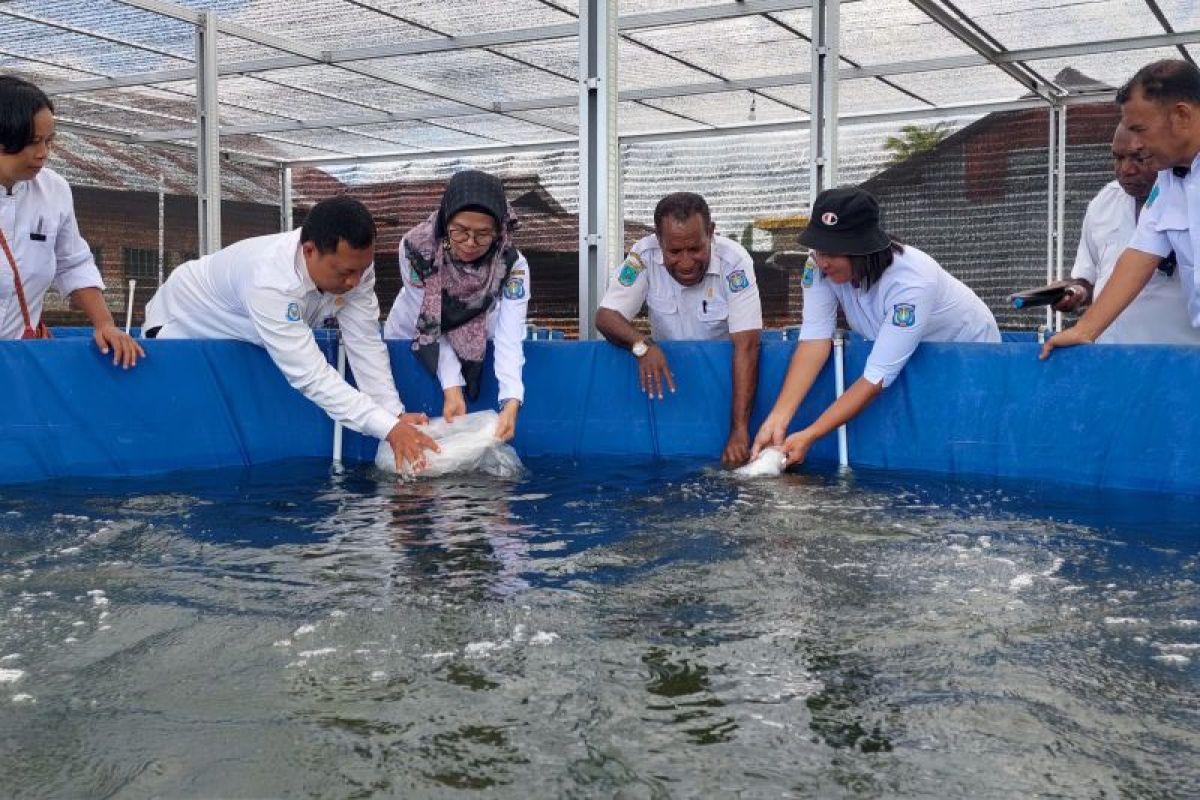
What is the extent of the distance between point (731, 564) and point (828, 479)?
1478 millimetres

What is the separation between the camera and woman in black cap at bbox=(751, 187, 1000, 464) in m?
4.03

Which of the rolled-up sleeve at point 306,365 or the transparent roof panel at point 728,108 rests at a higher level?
the transparent roof panel at point 728,108

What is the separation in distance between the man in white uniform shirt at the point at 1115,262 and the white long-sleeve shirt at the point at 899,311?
0.35 m

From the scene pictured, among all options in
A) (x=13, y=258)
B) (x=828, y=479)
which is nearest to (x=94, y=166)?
(x=13, y=258)

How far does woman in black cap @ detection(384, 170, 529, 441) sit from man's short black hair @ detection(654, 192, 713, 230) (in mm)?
597

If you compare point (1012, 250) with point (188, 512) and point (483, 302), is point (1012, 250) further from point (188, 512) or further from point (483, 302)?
point (188, 512)

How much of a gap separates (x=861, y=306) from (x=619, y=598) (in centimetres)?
230

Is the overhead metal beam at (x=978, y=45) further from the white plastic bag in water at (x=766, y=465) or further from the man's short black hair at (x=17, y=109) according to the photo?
the man's short black hair at (x=17, y=109)

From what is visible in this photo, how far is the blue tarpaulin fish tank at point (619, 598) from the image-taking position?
155cm

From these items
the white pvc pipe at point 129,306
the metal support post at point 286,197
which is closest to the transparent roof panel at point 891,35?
the white pvc pipe at point 129,306

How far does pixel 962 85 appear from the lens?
380 inches

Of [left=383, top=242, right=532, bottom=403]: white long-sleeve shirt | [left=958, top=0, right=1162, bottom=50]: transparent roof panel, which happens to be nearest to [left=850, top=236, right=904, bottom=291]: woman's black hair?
[left=383, top=242, right=532, bottom=403]: white long-sleeve shirt

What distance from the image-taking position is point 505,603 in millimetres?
2330

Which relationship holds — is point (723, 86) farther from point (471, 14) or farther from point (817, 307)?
point (817, 307)
